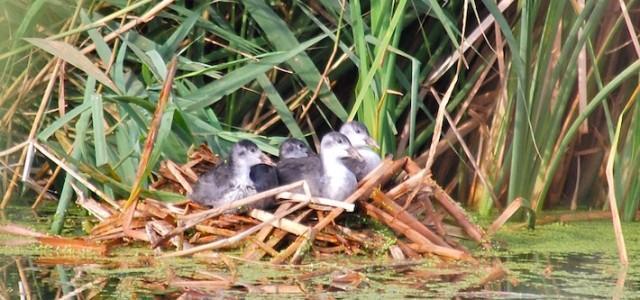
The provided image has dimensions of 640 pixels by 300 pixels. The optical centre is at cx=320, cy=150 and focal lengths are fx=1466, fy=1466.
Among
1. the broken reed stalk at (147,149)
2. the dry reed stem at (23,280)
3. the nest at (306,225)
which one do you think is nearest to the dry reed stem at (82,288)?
the dry reed stem at (23,280)

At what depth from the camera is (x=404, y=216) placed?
6.21 metres

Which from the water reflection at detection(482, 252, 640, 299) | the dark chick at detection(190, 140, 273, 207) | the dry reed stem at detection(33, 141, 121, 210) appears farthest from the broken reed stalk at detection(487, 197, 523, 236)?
the dry reed stem at detection(33, 141, 121, 210)

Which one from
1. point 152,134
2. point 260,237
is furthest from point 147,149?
point 260,237

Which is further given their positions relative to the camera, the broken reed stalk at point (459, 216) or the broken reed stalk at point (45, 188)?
the broken reed stalk at point (45, 188)

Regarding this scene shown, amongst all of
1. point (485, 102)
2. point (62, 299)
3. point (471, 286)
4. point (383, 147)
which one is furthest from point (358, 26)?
point (62, 299)

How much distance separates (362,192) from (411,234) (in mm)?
279

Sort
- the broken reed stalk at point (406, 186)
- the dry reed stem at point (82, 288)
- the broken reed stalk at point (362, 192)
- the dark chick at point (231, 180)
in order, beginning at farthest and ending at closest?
1. the dark chick at point (231, 180)
2. the broken reed stalk at point (406, 186)
3. the broken reed stalk at point (362, 192)
4. the dry reed stem at point (82, 288)

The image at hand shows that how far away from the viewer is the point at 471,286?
558cm

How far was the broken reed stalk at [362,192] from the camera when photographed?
595cm

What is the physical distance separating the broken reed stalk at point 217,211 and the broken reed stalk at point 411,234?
34 cm

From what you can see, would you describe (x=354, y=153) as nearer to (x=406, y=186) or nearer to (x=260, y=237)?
(x=406, y=186)

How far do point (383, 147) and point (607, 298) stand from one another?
2018 millimetres

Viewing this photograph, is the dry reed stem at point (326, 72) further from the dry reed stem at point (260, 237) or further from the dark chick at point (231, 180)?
the dry reed stem at point (260, 237)

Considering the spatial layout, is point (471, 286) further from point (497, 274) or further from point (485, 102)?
point (485, 102)
